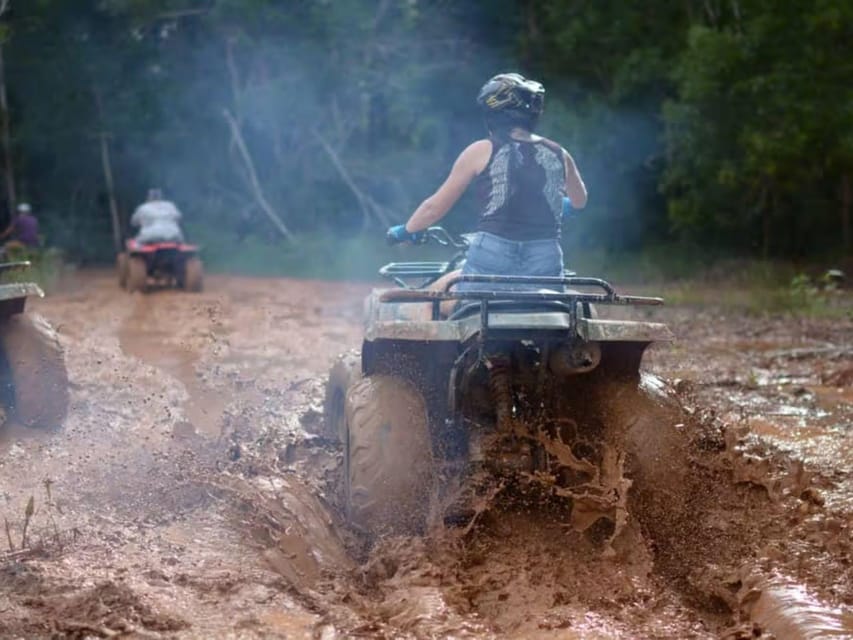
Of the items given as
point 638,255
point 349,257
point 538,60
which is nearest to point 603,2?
point 538,60

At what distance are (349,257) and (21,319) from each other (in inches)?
639

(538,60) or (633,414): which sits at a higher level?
(538,60)

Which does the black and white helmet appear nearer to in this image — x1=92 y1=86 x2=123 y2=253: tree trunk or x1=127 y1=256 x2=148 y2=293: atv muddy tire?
x1=127 y1=256 x2=148 y2=293: atv muddy tire

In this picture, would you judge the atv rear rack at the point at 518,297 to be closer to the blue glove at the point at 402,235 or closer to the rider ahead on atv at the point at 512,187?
the rider ahead on atv at the point at 512,187

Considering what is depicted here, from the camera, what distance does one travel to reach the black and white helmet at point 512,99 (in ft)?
15.9

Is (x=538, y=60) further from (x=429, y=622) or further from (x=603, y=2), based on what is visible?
(x=429, y=622)

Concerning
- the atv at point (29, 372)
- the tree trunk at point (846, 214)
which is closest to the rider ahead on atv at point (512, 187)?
the atv at point (29, 372)

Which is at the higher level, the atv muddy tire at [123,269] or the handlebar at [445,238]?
the handlebar at [445,238]

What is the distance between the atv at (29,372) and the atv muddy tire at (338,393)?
1597mm

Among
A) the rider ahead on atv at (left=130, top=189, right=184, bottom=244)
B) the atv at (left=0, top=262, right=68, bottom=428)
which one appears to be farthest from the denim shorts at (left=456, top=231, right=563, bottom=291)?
the rider ahead on atv at (left=130, top=189, right=184, bottom=244)

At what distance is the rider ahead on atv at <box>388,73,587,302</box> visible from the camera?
486 cm

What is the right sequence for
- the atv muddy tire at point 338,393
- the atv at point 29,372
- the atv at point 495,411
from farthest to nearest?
the atv at point 29,372 < the atv muddy tire at point 338,393 < the atv at point 495,411

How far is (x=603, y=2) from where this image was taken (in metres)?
24.0

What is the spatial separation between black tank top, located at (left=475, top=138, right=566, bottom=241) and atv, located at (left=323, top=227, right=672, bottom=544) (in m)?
0.27
